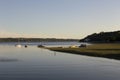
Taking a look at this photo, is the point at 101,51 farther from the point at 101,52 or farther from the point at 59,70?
the point at 59,70

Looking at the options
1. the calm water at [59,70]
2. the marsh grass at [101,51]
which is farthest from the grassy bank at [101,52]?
the calm water at [59,70]

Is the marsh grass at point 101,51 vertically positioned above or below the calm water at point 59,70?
above

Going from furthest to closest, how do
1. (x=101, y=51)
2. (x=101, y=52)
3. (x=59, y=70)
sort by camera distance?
(x=101, y=51)
(x=101, y=52)
(x=59, y=70)

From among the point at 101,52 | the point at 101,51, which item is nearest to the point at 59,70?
the point at 101,52

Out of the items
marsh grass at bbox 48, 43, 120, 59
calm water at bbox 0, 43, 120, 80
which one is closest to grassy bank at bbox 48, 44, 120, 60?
marsh grass at bbox 48, 43, 120, 59

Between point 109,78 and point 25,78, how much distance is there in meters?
8.86

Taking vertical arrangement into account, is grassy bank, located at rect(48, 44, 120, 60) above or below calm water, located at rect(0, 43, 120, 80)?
above

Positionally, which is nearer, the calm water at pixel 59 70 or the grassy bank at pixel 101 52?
the calm water at pixel 59 70

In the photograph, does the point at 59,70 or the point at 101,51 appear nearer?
the point at 59,70

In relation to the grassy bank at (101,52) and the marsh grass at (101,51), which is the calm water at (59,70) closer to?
the grassy bank at (101,52)

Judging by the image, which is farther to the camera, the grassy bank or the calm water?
the grassy bank

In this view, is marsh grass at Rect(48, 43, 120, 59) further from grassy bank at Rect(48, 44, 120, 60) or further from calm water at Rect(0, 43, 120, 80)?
calm water at Rect(0, 43, 120, 80)

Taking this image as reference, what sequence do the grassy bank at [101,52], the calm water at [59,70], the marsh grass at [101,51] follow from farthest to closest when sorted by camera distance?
the marsh grass at [101,51] → the grassy bank at [101,52] → the calm water at [59,70]

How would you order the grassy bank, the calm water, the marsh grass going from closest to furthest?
the calm water → the grassy bank → the marsh grass
